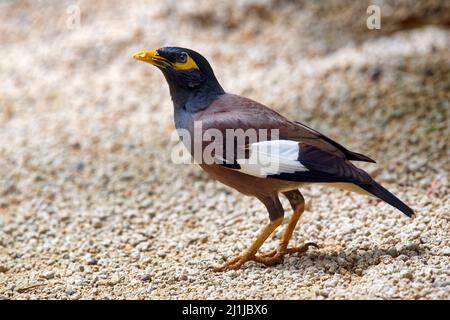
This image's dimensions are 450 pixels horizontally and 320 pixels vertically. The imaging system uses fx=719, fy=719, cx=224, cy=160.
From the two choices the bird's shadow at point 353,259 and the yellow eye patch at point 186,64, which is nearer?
the bird's shadow at point 353,259

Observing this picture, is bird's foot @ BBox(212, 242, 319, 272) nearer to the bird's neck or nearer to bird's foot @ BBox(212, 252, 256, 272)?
bird's foot @ BBox(212, 252, 256, 272)

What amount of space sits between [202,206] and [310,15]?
409 cm

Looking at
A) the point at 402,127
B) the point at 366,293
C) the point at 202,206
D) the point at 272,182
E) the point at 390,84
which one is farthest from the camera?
the point at 390,84

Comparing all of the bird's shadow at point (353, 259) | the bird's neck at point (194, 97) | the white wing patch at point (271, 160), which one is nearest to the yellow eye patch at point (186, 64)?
the bird's neck at point (194, 97)

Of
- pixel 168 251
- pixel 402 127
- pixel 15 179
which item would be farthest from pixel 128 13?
pixel 168 251

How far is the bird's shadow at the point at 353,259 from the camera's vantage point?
13.4ft

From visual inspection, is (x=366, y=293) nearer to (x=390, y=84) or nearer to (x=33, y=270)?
(x=33, y=270)

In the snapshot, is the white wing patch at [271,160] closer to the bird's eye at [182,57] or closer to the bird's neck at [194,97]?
the bird's neck at [194,97]

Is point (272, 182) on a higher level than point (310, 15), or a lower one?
lower

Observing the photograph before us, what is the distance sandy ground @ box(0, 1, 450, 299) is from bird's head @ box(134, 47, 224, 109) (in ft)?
3.47

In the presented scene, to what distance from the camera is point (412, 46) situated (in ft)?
25.2

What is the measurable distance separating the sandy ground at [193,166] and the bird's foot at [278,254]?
0.18ft

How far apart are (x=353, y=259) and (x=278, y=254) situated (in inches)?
17.7
